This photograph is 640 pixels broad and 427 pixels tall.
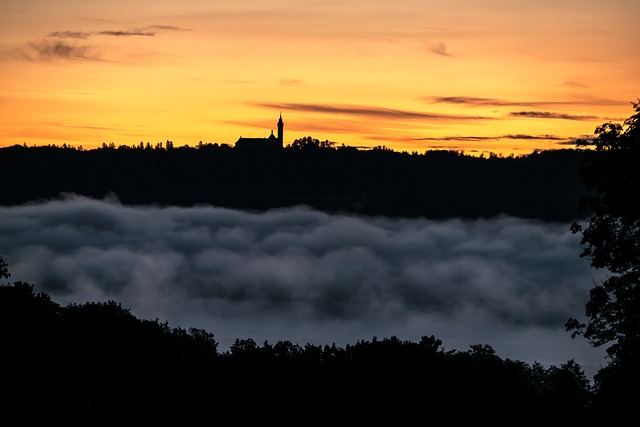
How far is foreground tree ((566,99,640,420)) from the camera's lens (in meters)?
41.0

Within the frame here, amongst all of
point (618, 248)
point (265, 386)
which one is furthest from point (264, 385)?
point (618, 248)

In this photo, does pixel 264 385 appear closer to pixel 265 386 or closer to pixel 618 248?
pixel 265 386

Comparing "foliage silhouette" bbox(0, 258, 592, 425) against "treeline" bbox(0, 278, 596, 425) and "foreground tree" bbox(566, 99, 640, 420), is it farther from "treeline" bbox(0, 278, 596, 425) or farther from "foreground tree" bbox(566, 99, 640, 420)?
"foreground tree" bbox(566, 99, 640, 420)

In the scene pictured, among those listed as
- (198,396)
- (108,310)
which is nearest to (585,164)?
(198,396)

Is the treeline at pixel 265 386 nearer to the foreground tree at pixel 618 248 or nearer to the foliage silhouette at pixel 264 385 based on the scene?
the foliage silhouette at pixel 264 385

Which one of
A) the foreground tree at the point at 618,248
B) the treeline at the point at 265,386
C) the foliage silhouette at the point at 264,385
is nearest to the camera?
the foreground tree at the point at 618,248

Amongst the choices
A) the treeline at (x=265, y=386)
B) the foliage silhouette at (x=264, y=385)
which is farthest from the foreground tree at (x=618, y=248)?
the foliage silhouette at (x=264, y=385)

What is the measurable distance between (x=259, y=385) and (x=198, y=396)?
360 centimetres

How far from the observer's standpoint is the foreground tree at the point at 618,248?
41031 millimetres

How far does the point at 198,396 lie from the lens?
73562 mm

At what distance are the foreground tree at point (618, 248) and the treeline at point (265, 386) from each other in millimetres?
18724

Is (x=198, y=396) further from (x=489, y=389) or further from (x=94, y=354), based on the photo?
(x=489, y=389)

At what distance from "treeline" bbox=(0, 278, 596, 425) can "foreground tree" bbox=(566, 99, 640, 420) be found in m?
18.7

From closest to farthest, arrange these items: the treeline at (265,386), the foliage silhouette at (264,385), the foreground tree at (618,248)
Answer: the foreground tree at (618,248)
the treeline at (265,386)
the foliage silhouette at (264,385)
